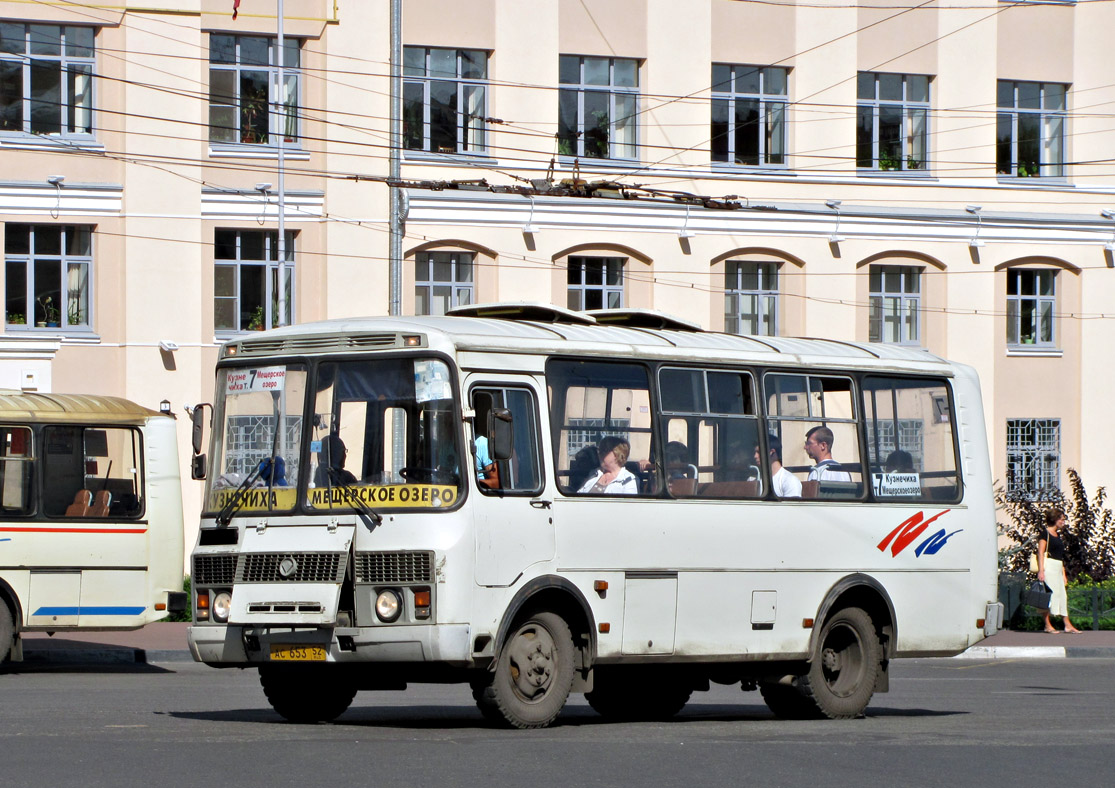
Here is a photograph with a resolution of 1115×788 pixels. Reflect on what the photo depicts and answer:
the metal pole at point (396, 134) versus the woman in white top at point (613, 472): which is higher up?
the metal pole at point (396, 134)

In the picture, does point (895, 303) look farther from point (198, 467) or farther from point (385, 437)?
point (385, 437)

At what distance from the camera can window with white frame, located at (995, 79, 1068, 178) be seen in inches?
1467

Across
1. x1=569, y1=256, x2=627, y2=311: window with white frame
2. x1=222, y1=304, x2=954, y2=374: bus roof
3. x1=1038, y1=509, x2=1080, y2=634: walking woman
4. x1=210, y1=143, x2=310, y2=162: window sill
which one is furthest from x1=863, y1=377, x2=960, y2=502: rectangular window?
x1=210, y1=143, x2=310, y2=162: window sill

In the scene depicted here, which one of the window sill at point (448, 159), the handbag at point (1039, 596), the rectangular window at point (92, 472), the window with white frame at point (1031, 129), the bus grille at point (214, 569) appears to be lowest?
the handbag at point (1039, 596)

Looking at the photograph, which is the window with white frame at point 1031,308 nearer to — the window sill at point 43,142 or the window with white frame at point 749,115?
the window with white frame at point 749,115

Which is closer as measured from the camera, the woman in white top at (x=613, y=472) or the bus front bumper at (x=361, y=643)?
the bus front bumper at (x=361, y=643)

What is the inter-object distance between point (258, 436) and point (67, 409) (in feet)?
26.9

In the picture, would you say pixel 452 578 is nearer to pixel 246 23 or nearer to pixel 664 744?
pixel 664 744

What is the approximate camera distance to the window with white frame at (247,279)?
33375 mm

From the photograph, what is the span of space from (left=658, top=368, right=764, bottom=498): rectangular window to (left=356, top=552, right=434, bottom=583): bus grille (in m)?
2.44

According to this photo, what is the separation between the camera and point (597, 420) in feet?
44.0

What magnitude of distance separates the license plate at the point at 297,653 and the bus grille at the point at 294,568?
427mm

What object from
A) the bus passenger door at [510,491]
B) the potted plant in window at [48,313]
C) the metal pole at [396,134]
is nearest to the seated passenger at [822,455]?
the bus passenger door at [510,491]

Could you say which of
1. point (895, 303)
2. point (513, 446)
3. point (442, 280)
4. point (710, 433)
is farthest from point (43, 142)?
point (513, 446)
